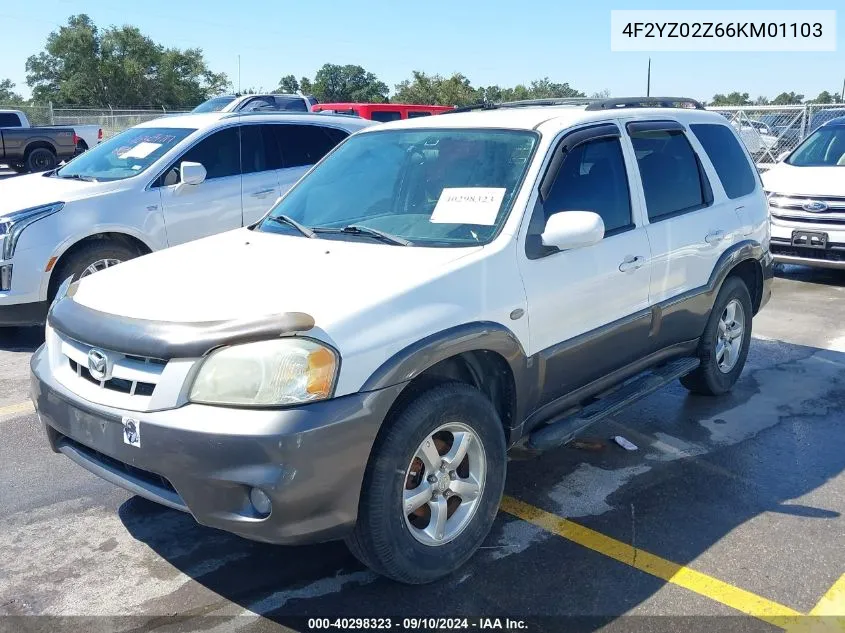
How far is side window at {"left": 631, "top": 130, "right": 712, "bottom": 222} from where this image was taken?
4.41 m

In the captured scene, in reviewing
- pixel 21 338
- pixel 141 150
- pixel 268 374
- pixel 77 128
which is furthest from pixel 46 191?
pixel 77 128

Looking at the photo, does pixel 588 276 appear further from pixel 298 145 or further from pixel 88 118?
pixel 88 118

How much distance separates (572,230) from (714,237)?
178 cm

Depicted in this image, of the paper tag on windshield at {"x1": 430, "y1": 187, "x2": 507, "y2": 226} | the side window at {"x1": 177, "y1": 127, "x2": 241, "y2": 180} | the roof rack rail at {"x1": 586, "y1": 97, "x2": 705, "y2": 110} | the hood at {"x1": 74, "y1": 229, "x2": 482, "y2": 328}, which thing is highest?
the roof rack rail at {"x1": 586, "y1": 97, "x2": 705, "y2": 110}

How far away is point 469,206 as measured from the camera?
143 inches

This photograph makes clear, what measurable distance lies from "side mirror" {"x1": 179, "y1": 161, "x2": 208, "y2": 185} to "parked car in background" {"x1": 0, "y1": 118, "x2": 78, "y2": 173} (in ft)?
54.4

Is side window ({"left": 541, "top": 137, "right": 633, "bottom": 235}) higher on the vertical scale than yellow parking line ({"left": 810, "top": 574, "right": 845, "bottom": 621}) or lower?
higher

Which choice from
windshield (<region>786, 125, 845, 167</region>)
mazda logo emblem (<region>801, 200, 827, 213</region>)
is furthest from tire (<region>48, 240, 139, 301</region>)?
windshield (<region>786, 125, 845, 167</region>)

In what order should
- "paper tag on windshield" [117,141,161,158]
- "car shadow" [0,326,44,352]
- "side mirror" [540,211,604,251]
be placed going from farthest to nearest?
"paper tag on windshield" [117,141,161,158] → "car shadow" [0,326,44,352] → "side mirror" [540,211,604,251]

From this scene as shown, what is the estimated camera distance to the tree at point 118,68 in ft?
214

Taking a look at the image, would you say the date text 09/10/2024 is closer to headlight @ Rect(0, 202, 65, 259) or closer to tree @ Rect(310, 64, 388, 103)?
headlight @ Rect(0, 202, 65, 259)

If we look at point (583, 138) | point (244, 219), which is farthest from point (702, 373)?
point (244, 219)

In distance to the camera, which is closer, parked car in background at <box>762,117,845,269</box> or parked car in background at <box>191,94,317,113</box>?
parked car in background at <box>762,117,845,269</box>

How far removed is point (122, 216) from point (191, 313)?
433 centimetres
